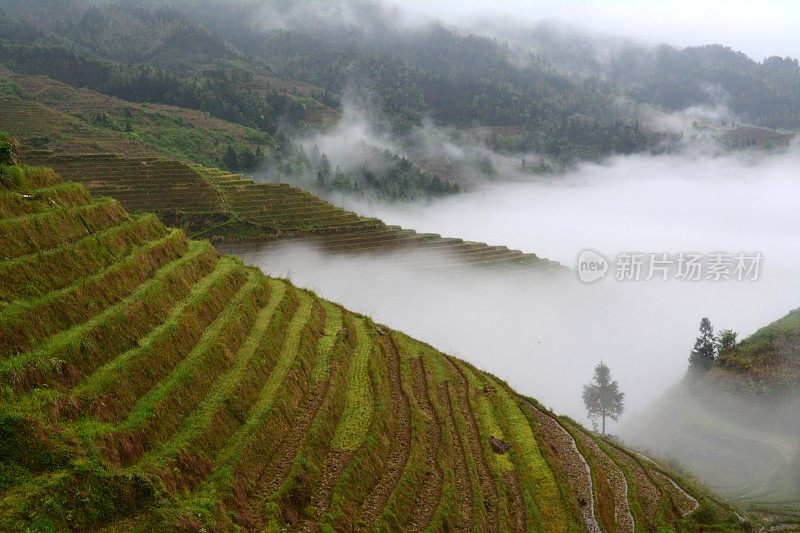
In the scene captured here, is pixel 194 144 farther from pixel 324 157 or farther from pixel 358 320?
pixel 358 320

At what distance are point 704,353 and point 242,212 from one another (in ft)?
133

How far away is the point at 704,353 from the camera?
159 ft

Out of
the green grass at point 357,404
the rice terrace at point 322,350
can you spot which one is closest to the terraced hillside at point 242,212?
the rice terrace at point 322,350

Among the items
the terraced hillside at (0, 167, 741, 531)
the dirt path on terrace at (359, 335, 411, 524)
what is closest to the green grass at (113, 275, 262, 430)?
the terraced hillside at (0, 167, 741, 531)

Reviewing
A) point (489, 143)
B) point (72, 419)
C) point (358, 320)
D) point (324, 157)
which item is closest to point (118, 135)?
point (324, 157)

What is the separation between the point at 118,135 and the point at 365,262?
47.9 metres

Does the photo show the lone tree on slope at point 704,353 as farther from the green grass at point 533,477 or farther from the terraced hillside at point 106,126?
the terraced hillside at point 106,126

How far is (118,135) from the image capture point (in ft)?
248

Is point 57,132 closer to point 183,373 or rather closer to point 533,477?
point 183,373

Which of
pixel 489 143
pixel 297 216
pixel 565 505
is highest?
pixel 489 143

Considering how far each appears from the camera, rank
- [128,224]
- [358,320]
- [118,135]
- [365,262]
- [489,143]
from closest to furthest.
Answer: [128,224] < [358,320] < [365,262] < [118,135] < [489,143]

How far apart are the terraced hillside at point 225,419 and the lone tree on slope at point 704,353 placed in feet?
104

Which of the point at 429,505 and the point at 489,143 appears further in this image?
the point at 489,143

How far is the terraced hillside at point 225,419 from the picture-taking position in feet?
30.0
